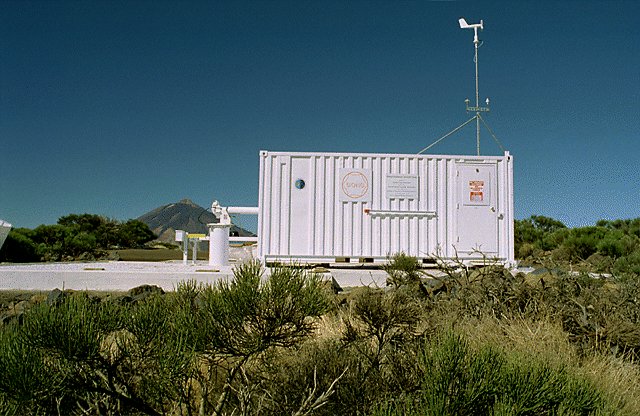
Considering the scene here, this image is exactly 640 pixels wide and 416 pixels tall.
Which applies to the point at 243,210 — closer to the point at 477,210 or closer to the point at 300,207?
the point at 300,207

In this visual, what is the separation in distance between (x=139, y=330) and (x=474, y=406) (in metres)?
1.49

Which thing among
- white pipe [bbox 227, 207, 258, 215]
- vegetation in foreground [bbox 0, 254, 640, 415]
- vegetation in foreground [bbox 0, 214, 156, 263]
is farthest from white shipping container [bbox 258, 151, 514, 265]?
Answer: vegetation in foreground [bbox 0, 214, 156, 263]

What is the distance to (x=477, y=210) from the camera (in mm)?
8852

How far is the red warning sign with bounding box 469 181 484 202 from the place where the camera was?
29.1ft

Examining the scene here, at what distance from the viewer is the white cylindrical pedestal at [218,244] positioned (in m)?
9.10

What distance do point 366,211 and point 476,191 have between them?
1.94 m

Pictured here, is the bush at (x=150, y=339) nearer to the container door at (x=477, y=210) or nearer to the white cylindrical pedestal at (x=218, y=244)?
the white cylindrical pedestal at (x=218, y=244)

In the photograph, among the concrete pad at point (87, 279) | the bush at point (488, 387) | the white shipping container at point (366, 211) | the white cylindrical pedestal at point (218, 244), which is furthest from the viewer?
the white cylindrical pedestal at point (218, 244)

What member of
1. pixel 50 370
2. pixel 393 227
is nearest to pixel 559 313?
pixel 50 370

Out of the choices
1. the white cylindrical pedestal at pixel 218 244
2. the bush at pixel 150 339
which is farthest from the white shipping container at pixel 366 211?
the bush at pixel 150 339

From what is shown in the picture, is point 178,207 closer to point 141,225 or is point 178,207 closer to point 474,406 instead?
point 141,225

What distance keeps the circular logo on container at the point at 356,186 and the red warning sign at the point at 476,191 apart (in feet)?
5.93

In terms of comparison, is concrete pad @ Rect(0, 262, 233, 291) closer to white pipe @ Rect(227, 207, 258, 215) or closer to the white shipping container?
the white shipping container

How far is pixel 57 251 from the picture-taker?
57.4ft
